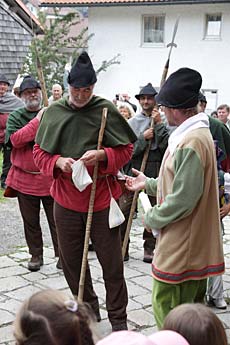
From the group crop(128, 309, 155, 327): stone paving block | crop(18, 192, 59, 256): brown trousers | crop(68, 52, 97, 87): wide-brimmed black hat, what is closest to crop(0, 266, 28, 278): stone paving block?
crop(18, 192, 59, 256): brown trousers

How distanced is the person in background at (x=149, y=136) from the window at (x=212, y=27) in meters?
15.4

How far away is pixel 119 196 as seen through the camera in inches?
184

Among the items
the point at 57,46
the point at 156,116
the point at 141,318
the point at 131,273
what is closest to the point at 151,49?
the point at 57,46

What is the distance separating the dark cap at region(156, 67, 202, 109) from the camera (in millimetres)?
3511

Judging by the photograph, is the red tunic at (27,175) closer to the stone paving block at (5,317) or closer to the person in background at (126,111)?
the stone paving block at (5,317)

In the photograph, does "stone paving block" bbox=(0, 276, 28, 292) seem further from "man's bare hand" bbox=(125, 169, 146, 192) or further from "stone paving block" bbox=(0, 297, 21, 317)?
"man's bare hand" bbox=(125, 169, 146, 192)

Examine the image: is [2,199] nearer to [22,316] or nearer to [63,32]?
[22,316]

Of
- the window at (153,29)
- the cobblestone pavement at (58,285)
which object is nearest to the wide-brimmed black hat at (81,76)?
the cobblestone pavement at (58,285)

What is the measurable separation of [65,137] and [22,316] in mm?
2307

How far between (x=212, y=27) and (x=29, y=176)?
16421mm

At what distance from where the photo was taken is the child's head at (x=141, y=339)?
6.83 feet

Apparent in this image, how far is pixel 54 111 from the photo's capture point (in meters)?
4.48

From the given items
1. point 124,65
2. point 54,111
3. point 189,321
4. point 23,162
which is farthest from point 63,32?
point 189,321

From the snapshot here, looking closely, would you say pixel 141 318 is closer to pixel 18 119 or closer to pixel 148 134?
pixel 148 134
